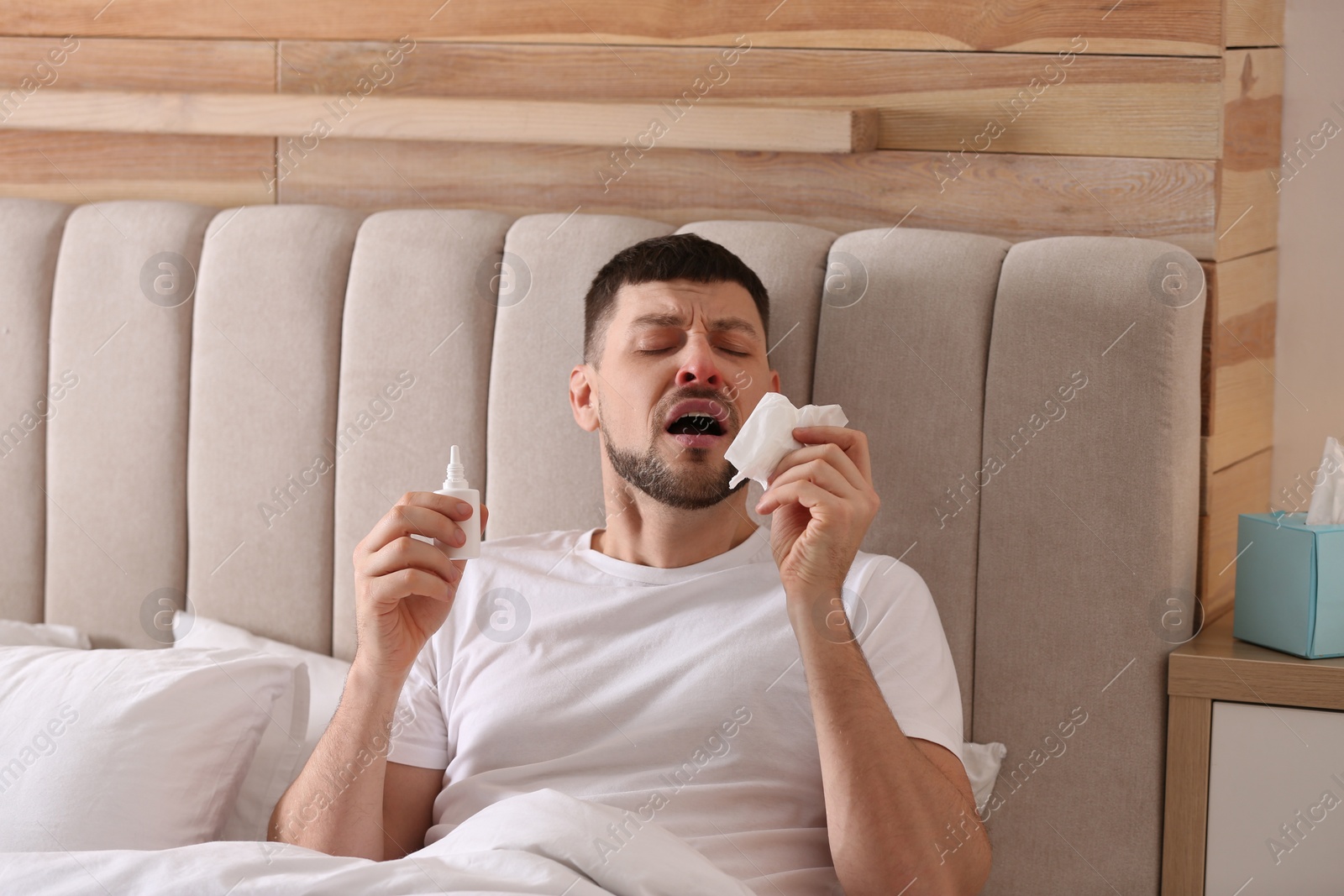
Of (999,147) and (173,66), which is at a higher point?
(173,66)

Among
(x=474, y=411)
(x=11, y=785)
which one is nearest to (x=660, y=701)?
(x=474, y=411)

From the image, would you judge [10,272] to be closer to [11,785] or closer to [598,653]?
[11,785]

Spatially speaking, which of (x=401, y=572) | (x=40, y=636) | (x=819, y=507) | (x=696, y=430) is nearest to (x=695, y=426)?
(x=696, y=430)

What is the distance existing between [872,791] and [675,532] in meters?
0.43

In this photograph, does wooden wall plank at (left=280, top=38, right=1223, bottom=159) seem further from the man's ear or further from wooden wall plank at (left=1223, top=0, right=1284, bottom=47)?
the man's ear

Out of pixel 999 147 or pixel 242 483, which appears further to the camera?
pixel 242 483

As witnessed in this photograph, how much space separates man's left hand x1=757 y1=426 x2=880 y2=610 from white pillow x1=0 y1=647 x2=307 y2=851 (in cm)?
76

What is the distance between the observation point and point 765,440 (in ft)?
4.32

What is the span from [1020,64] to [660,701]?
1.02m

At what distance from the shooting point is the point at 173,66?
211 centimetres

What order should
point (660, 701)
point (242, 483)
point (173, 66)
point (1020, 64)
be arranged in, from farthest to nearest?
point (173, 66) < point (242, 483) < point (1020, 64) < point (660, 701)

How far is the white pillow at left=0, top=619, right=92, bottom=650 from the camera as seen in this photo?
1.88m

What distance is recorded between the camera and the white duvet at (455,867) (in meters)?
1.12

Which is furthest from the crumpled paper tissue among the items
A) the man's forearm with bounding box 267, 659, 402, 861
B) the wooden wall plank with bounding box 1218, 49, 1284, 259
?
the man's forearm with bounding box 267, 659, 402, 861
